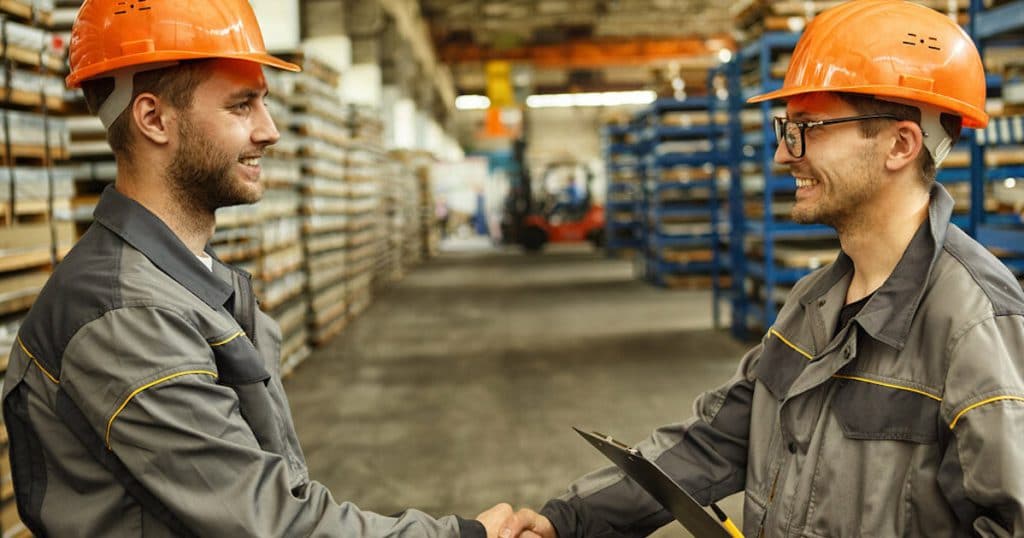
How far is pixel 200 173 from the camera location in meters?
2.02

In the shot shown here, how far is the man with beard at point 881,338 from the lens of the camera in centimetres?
174

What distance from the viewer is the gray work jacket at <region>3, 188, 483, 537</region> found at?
1.67 meters

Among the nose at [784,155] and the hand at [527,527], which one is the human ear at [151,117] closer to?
the hand at [527,527]

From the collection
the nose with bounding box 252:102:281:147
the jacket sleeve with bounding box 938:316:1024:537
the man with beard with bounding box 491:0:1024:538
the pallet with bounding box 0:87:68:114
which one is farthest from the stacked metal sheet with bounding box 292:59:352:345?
the jacket sleeve with bounding box 938:316:1024:537

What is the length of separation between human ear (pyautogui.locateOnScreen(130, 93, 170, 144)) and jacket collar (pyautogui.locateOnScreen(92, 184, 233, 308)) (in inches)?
6.1

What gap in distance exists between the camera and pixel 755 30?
848 cm

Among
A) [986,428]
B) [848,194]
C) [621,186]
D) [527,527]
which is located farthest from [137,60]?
[621,186]

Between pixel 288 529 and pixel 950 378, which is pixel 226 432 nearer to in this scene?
→ pixel 288 529

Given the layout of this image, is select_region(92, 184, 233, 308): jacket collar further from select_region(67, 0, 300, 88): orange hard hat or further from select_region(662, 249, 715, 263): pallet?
select_region(662, 249, 715, 263): pallet

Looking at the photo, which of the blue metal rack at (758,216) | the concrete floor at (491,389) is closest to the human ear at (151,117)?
the concrete floor at (491,389)

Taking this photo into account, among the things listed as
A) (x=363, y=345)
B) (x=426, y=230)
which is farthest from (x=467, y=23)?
(x=363, y=345)

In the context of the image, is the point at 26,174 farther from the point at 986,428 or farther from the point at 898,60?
the point at 986,428

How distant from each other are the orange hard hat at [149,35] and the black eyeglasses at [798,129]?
1232 mm

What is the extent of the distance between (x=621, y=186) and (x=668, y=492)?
60.4 ft
